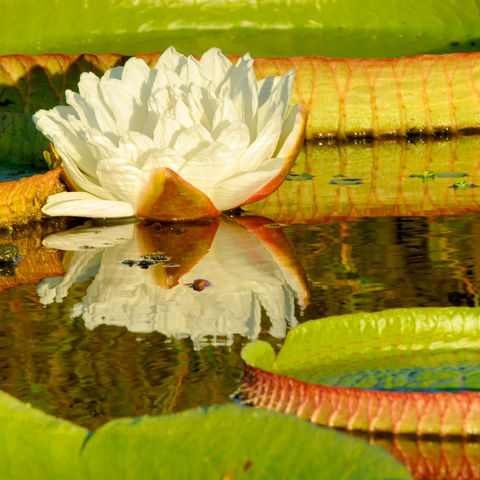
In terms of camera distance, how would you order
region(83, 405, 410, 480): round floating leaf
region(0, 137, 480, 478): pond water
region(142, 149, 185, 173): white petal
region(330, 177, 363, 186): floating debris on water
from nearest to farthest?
region(83, 405, 410, 480): round floating leaf → region(0, 137, 480, 478): pond water → region(142, 149, 185, 173): white petal → region(330, 177, 363, 186): floating debris on water

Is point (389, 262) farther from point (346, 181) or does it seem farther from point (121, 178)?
point (346, 181)

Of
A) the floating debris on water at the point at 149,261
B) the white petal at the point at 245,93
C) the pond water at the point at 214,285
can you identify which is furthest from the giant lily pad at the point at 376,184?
the floating debris on water at the point at 149,261

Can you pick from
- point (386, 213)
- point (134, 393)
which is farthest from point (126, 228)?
point (134, 393)

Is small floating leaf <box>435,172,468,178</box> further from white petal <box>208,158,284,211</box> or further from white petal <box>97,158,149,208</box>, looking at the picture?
white petal <box>97,158,149,208</box>

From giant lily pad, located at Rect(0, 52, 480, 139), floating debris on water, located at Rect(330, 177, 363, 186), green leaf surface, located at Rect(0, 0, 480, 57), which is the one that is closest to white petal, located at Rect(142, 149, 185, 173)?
floating debris on water, located at Rect(330, 177, 363, 186)

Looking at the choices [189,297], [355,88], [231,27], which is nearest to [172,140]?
[189,297]

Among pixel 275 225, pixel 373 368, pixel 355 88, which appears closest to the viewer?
pixel 373 368
